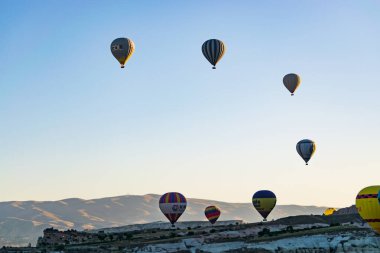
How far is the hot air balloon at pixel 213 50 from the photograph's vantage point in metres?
89.9

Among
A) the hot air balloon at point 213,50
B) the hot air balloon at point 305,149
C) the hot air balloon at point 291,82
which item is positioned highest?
the hot air balloon at point 213,50

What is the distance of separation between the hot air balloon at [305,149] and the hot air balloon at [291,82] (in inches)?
388

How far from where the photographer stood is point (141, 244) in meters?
72.4

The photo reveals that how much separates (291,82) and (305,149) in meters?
12.8

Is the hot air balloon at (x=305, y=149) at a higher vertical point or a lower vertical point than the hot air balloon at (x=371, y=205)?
higher

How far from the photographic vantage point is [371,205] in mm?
59875

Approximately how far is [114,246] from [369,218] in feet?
106

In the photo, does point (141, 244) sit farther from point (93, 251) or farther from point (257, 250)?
point (257, 250)

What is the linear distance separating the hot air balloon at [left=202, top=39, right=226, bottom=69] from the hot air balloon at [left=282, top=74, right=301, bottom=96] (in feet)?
53.2

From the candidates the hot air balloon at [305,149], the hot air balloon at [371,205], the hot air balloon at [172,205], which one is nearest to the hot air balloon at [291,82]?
the hot air balloon at [305,149]

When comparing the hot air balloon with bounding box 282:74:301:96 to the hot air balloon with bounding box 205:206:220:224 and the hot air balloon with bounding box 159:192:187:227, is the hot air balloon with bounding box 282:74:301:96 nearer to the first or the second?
the hot air balloon with bounding box 205:206:220:224

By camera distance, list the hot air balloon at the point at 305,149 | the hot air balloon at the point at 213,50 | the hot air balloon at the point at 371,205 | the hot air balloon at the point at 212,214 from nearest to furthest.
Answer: the hot air balloon at the point at 371,205 → the hot air balloon at the point at 213,50 → the hot air balloon at the point at 305,149 → the hot air balloon at the point at 212,214

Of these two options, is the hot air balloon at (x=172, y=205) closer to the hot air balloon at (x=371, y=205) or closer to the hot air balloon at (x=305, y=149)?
the hot air balloon at (x=305, y=149)

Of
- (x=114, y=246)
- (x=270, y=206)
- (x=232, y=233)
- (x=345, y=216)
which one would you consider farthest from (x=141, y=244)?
(x=345, y=216)
